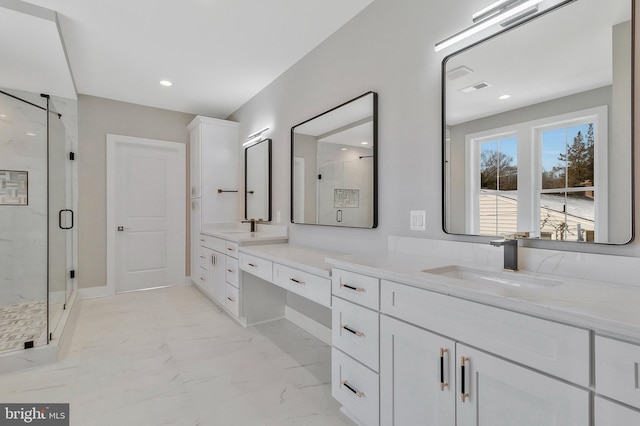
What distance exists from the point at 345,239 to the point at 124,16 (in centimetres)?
240

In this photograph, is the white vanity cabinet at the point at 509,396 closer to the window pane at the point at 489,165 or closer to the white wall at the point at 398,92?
the white wall at the point at 398,92

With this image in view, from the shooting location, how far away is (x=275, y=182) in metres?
3.50

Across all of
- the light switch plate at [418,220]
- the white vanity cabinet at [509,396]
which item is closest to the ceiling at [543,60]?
the light switch plate at [418,220]

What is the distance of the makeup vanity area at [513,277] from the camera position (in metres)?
0.84

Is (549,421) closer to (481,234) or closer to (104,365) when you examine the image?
(481,234)

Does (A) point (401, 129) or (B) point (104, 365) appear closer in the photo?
(A) point (401, 129)

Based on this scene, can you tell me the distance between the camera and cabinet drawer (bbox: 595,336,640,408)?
2.37 feet

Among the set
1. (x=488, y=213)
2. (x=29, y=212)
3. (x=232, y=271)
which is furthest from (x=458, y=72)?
(x=29, y=212)

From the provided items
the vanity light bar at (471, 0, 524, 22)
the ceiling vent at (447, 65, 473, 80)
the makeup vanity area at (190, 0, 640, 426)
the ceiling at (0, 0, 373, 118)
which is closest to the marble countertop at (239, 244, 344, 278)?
the makeup vanity area at (190, 0, 640, 426)

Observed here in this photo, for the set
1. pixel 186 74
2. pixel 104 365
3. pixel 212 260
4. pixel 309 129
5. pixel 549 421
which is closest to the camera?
pixel 549 421

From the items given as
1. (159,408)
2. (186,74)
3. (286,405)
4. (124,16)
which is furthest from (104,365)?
(186,74)

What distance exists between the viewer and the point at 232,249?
10.1 feet

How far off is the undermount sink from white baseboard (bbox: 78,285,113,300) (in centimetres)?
433

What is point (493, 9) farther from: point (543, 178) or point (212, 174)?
point (212, 174)
